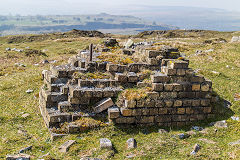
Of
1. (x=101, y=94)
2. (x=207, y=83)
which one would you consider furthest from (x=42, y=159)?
(x=207, y=83)

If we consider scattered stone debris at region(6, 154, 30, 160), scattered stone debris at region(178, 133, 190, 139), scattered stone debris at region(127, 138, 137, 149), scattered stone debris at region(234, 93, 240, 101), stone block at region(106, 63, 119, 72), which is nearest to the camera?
scattered stone debris at region(6, 154, 30, 160)

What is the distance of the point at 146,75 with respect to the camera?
10.9m

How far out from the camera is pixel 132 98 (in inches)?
378

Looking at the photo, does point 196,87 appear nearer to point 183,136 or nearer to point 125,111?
point 183,136

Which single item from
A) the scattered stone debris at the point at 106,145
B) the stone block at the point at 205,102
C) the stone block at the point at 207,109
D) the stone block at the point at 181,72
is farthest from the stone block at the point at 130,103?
the stone block at the point at 207,109

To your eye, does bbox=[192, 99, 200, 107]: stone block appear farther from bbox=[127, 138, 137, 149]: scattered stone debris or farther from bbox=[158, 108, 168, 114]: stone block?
bbox=[127, 138, 137, 149]: scattered stone debris

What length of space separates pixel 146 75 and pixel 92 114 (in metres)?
2.98

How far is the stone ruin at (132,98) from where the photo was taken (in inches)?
383

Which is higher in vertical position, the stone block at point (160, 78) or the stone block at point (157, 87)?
the stone block at point (160, 78)

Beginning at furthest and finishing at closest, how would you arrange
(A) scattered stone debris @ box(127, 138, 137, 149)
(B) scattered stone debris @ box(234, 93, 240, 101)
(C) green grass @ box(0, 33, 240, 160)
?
(B) scattered stone debris @ box(234, 93, 240, 101) < (A) scattered stone debris @ box(127, 138, 137, 149) < (C) green grass @ box(0, 33, 240, 160)

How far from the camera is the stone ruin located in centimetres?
973

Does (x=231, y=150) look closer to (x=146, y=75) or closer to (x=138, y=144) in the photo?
(x=138, y=144)

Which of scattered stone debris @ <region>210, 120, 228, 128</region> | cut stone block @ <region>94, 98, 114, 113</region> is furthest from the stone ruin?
scattered stone debris @ <region>210, 120, 228, 128</region>

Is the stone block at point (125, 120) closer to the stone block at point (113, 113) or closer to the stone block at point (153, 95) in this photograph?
the stone block at point (113, 113)
